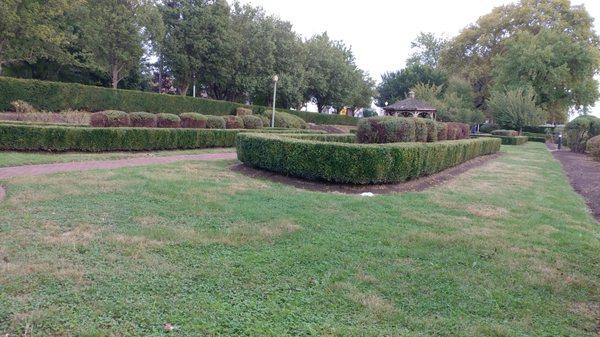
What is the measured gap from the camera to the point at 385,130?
10.8m

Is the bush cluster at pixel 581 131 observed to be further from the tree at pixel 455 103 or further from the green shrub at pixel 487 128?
the green shrub at pixel 487 128

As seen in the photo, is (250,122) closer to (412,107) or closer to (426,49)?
(412,107)

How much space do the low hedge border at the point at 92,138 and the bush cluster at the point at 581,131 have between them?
20466 mm

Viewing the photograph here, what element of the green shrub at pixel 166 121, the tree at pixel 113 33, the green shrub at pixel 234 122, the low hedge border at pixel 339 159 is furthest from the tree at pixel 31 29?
the low hedge border at pixel 339 159

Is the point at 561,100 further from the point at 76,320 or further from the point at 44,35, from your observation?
the point at 76,320

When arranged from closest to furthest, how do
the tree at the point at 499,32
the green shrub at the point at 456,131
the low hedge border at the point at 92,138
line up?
the low hedge border at the point at 92,138, the green shrub at the point at 456,131, the tree at the point at 499,32

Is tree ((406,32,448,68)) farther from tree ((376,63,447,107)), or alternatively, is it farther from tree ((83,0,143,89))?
tree ((83,0,143,89))

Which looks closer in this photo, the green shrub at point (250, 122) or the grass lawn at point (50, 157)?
the grass lawn at point (50, 157)

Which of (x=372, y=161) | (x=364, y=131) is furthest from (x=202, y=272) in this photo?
(x=364, y=131)

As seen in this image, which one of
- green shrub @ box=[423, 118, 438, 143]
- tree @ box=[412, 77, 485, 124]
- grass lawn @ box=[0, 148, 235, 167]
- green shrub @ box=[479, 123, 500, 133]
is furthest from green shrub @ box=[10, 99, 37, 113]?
green shrub @ box=[479, 123, 500, 133]

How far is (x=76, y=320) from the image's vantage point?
8.46ft

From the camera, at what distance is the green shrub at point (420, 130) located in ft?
39.1

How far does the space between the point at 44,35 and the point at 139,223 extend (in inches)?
851

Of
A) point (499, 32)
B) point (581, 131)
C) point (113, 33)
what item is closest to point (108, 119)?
point (113, 33)
